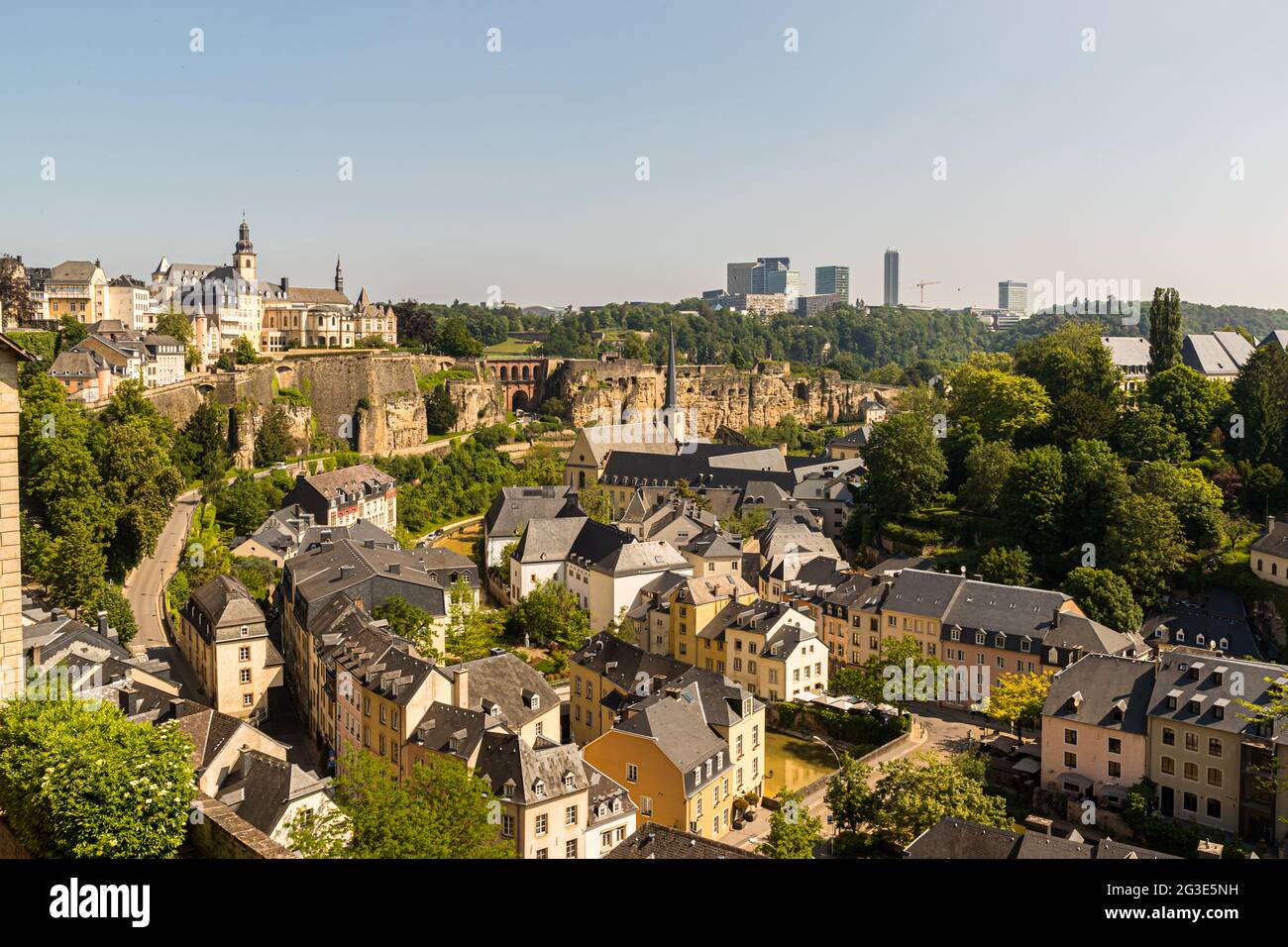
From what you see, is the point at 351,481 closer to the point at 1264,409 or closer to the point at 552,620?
the point at 552,620

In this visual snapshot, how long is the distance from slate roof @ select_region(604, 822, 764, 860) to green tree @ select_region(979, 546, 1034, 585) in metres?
23.0

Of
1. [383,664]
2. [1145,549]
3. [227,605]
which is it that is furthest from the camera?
[1145,549]

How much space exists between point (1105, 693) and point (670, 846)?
49.9ft

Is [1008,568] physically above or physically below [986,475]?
below

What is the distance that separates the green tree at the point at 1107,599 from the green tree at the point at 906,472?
38.3 ft

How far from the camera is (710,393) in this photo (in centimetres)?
9000

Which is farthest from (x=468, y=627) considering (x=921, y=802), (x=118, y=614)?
(x=921, y=802)

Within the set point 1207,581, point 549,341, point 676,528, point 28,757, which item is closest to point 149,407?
point 676,528

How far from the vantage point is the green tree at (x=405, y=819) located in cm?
1469

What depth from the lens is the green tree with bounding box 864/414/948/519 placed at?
47.6 metres

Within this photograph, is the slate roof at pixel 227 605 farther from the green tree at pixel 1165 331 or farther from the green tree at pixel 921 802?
the green tree at pixel 1165 331

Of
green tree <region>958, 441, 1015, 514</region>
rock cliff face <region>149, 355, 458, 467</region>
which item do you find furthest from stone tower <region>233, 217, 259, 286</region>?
green tree <region>958, 441, 1015, 514</region>

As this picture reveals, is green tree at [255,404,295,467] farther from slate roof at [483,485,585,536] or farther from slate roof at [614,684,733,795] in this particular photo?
slate roof at [614,684,733,795]
